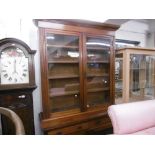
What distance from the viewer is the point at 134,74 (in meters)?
2.54

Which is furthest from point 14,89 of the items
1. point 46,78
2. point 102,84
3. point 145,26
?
point 145,26

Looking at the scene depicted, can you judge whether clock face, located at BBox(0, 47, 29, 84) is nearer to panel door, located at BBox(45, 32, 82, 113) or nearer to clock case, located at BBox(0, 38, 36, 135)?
clock case, located at BBox(0, 38, 36, 135)

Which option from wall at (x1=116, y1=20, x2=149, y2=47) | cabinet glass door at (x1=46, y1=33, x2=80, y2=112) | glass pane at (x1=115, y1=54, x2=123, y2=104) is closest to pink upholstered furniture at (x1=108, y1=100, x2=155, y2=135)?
cabinet glass door at (x1=46, y1=33, x2=80, y2=112)

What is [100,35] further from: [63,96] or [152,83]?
[152,83]

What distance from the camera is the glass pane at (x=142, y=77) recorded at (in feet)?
8.13

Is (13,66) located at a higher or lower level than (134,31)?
lower

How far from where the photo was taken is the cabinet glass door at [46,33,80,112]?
1808 millimetres

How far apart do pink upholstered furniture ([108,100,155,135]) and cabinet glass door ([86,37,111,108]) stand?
67 centimetres

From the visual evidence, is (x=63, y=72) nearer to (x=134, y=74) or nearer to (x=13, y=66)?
(x=13, y=66)

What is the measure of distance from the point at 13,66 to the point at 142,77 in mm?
2294

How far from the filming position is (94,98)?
2.25 meters

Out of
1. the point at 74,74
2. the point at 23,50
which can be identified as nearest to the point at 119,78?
the point at 74,74
